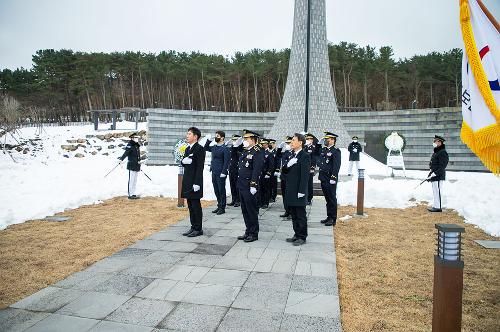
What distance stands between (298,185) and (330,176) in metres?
2.22

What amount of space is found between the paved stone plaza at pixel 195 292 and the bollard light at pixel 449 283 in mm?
1020

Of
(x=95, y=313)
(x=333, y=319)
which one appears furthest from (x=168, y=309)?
(x=333, y=319)

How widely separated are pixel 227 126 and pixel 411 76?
97.8 ft

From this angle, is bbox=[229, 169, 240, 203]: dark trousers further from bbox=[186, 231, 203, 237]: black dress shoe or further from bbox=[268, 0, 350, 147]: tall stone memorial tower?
bbox=[268, 0, 350, 147]: tall stone memorial tower

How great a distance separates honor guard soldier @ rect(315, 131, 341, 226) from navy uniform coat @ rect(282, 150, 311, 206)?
205 cm

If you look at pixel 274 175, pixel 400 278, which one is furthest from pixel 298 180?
pixel 274 175

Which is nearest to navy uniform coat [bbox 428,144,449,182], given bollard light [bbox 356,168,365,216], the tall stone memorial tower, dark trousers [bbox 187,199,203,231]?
bollard light [bbox 356,168,365,216]

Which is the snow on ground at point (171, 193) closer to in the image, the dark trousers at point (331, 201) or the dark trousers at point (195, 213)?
the dark trousers at point (331, 201)

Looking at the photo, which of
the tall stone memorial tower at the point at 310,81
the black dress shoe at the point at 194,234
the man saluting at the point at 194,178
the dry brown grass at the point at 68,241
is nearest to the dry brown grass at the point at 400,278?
the black dress shoe at the point at 194,234

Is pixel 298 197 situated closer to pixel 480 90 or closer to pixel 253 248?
pixel 253 248

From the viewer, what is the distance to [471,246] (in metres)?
6.27

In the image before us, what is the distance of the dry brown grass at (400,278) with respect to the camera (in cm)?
345

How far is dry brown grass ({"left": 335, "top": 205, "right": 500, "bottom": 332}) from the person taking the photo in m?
3.45

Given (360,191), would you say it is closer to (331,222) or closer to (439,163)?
(331,222)
